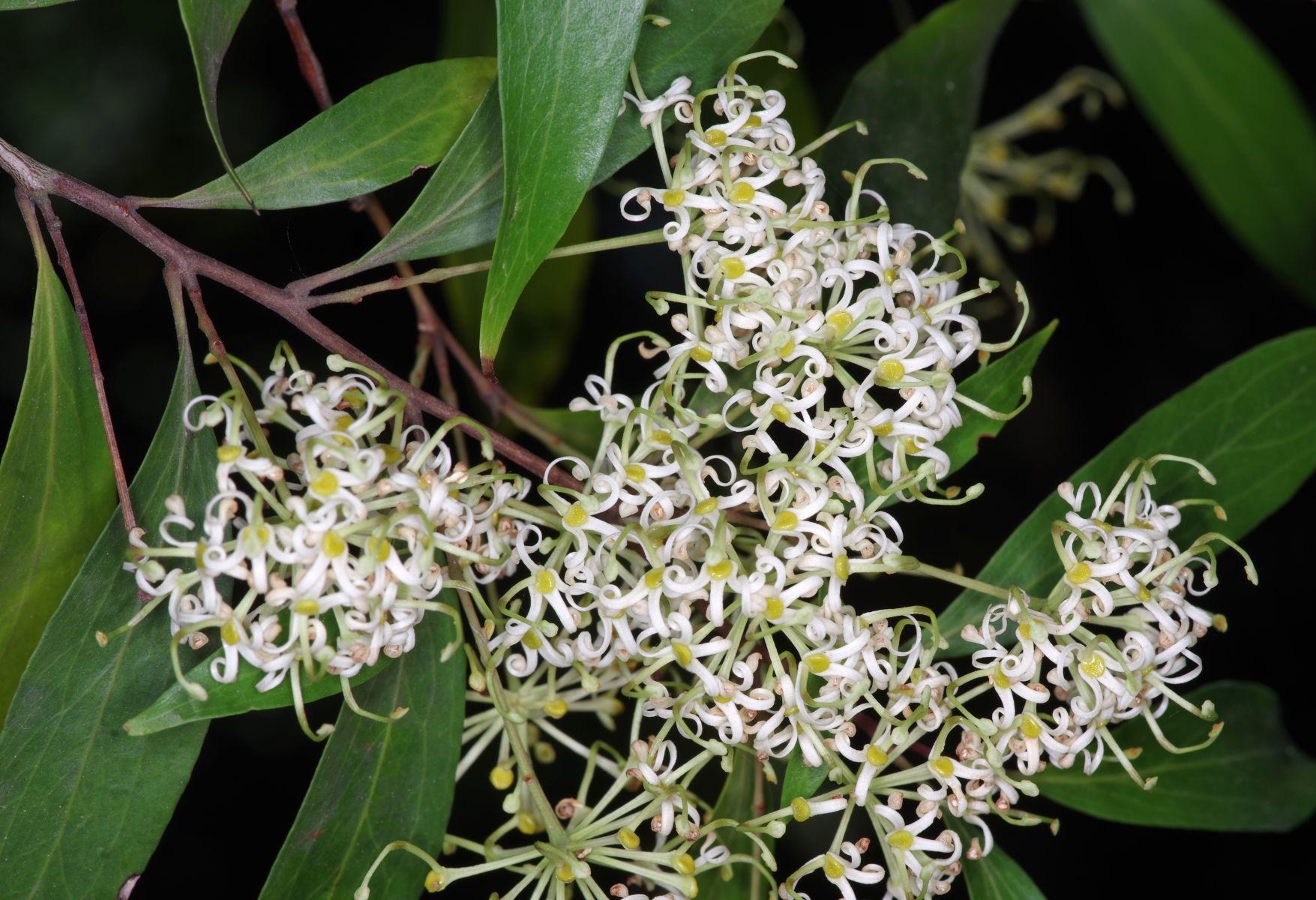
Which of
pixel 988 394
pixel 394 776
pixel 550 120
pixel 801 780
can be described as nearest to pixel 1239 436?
pixel 988 394

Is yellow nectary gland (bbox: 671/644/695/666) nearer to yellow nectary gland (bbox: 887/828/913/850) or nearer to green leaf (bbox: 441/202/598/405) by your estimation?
yellow nectary gland (bbox: 887/828/913/850)

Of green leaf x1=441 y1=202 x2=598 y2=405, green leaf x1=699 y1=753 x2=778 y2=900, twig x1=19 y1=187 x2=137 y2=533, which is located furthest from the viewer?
green leaf x1=441 y1=202 x2=598 y2=405

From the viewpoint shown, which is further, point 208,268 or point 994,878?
point 994,878

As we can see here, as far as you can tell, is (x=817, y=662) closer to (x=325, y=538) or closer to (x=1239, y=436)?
(x=325, y=538)

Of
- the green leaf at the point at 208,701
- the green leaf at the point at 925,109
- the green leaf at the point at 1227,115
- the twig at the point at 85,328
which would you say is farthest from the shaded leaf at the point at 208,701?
the green leaf at the point at 1227,115

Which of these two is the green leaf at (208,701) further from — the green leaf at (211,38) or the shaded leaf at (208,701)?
the green leaf at (211,38)

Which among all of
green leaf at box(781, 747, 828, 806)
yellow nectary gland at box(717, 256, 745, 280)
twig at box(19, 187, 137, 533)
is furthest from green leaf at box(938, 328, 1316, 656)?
twig at box(19, 187, 137, 533)
